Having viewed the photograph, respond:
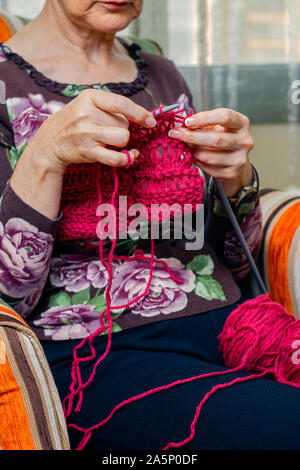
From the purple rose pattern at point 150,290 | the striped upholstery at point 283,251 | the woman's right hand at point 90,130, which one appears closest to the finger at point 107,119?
the woman's right hand at point 90,130

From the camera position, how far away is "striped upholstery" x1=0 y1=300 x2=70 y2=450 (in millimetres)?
678

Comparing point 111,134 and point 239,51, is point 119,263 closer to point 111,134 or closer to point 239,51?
point 111,134

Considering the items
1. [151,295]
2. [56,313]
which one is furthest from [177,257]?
[56,313]

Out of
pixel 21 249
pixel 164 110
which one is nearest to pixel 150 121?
pixel 164 110

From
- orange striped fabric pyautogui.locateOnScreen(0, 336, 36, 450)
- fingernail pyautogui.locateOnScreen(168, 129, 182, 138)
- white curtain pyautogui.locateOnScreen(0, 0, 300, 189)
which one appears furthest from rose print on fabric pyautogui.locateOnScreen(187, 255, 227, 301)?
white curtain pyautogui.locateOnScreen(0, 0, 300, 189)

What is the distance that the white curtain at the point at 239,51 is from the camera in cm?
176

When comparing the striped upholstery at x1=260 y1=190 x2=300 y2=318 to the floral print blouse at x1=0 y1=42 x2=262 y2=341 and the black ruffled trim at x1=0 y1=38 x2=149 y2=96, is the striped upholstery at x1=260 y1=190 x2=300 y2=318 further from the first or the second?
the black ruffled trim at x1=0 y1=38 x2=149 y2=96

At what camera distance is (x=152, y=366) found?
822mm

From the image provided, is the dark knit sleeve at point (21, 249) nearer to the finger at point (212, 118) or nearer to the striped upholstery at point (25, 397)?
the striped upholstery at point (25, 397)

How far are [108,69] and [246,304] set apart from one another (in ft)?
1.62

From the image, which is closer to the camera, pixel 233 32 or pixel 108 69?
pixel 108 69

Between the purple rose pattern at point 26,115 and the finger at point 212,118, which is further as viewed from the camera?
the purple rose pattern at point 26,115

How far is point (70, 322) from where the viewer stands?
894 millimetres

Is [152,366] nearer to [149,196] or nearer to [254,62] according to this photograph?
[149,196]
